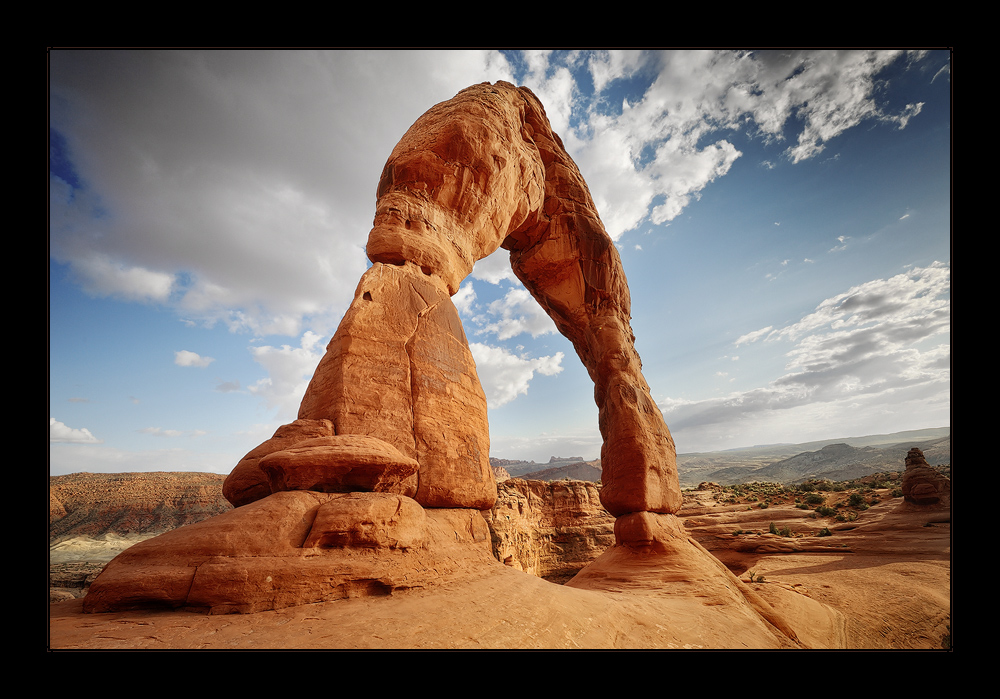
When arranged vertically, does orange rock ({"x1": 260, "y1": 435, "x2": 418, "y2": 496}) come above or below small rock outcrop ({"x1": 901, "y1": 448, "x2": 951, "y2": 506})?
above

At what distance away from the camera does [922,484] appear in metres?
17.6

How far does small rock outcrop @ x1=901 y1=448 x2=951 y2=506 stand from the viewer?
17297 millimetres

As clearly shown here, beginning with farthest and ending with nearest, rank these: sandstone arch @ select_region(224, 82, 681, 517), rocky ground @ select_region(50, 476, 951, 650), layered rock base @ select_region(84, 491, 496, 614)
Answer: sandstone arch @ select_region(224, 82, 681, 517) < layered rock base @ select_region(84, 491, 496, 614) < rocky ground @ select_region(50, 476, 951, 650)

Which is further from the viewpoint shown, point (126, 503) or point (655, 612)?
point (126, 503)

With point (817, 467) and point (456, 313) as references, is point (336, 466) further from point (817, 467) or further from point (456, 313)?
point (817, 467)

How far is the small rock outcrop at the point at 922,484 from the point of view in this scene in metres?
17.3

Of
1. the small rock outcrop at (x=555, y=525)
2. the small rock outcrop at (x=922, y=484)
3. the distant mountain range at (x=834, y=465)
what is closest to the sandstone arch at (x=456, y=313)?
the small rock outcrop at (x=555, y=525)

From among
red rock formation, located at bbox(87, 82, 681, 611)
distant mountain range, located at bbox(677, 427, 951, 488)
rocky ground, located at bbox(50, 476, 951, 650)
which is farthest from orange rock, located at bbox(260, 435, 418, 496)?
distant mountain range, located at bbox(677, 427, 951, 488)

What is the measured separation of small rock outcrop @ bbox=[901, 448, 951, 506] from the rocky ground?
676mm

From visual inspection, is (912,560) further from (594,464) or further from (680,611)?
(594,464)

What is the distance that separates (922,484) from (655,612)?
20981mm

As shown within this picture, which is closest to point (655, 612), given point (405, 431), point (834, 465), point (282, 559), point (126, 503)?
point (405, 431)

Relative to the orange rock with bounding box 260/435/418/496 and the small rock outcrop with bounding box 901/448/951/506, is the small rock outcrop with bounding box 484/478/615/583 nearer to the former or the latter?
the small rock outcrop with bounding box 901/448/951/506

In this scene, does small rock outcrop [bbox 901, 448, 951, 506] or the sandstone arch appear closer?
the sandstone arch
